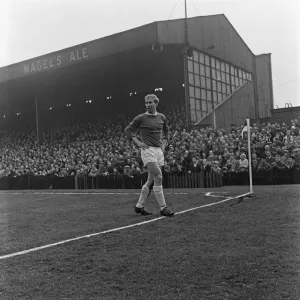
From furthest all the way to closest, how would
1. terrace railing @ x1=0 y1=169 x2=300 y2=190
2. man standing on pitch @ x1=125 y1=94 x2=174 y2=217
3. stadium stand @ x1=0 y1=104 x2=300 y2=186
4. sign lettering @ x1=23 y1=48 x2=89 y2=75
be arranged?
sign lettering @ x1=23 y1=48 x2=89 y2=75
stadium stand @ x1=0 y1=104 x2=300 y2=186
terrace railing @ x1=0 y1=169 x2=300 y2=190
man standing on pitch @ x1=125 y1=94 x2=174 y2=217

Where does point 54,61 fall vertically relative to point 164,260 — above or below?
above

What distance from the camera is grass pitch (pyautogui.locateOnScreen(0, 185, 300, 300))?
3016 mm

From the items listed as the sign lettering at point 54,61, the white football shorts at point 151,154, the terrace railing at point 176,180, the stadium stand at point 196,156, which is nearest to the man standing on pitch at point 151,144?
the white football shorts at point 151,154

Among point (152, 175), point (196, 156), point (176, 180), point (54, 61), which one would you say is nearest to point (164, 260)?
point (152, 175)

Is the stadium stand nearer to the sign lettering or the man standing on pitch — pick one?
the sign lettering

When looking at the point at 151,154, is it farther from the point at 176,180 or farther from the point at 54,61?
the point at 54,61

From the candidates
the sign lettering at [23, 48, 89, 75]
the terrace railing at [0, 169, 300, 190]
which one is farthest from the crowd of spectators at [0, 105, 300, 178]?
the sign lettering at [23, 48, 89, 75]

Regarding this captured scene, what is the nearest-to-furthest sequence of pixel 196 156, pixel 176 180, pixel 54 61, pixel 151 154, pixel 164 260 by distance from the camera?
pixel 164 260
pixel 151 154
pixel 176 180
pixel 196 156
pixel 54 61

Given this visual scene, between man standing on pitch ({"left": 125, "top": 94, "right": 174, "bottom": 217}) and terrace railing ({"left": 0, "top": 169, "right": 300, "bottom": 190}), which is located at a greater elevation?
man standing on pitch ({"left": 125, "top": 94, "right": 174, "bottom": 217})

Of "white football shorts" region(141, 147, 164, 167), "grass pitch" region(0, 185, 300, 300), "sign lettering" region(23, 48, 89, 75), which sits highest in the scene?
"sign lettering" region(23, 48, 89, 75)

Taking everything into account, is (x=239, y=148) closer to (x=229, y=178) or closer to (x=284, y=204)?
(x=229, y=178)

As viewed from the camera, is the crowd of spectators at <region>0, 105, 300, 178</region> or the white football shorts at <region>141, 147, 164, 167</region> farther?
the crowd of spectators at <region>0, 105, 300, 178</region>

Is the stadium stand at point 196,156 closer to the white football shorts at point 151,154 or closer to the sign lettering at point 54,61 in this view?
the sign lettering at point 54,61

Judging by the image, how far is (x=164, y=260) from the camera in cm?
385
